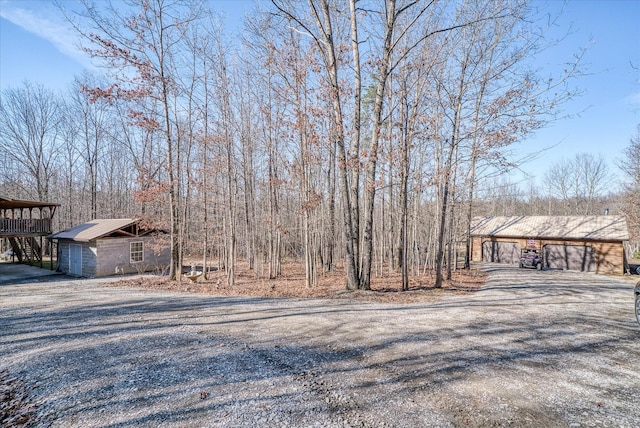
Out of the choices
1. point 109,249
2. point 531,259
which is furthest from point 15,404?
point 531,259

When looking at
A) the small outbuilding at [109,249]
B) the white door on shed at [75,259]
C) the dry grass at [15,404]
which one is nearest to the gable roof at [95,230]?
the small outbuilding at [109,249]

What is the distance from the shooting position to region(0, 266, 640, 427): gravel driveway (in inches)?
121

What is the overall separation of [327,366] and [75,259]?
1885 cm

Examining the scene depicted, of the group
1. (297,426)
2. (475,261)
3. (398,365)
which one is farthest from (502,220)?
(297,426)

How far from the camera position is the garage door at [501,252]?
23.9 meters

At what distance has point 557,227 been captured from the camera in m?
22.0

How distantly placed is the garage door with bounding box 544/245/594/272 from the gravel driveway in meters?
16.3

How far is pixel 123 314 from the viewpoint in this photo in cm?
704

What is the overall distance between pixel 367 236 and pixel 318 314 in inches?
134

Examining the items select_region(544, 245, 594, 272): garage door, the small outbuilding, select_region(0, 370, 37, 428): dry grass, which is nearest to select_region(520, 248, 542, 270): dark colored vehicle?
select_region(544, 245, 594, 272): garage door

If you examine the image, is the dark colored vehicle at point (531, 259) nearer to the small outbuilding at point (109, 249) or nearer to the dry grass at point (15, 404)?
the small outbuilding at point (109, 249)

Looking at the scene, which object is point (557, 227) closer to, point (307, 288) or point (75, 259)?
point (307, 288)

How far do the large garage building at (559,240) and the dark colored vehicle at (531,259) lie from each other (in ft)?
6.54

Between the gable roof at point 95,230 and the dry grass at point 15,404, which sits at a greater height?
the gable roof at point 95,230
